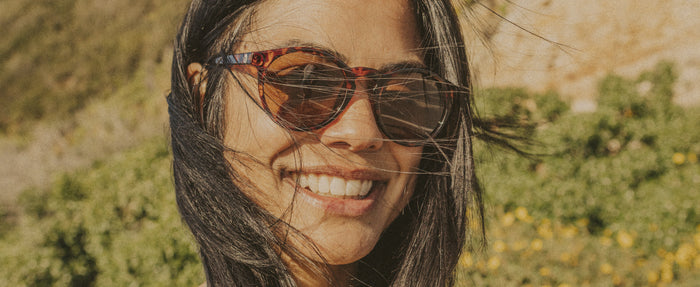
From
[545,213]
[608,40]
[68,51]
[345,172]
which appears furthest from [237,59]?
[68,51]

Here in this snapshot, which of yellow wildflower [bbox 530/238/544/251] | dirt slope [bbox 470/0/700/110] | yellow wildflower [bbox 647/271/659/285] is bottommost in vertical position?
yellow wildflower [bbox 647/271/659/285]

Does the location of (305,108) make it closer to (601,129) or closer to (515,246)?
(515,246)

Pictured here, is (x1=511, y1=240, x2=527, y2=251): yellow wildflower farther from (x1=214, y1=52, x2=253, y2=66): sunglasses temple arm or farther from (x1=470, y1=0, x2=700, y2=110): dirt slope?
(x1=470, y1=0, x2=700, y2=110): dirt slope

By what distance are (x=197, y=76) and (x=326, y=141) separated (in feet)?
1.55

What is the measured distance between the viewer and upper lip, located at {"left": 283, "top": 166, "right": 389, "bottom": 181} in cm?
111

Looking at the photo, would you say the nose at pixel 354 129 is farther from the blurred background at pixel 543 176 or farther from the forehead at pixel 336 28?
the blurred background at pixel 543 176

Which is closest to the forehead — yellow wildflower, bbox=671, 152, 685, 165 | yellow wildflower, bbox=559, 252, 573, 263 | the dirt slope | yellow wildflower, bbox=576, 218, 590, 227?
yellow wildflower, bbox=559, 252, 573, 263

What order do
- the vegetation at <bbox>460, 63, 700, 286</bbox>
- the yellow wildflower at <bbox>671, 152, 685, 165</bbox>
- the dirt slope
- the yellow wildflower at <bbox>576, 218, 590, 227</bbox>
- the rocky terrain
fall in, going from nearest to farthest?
the vegetation at <bbox>460, 63, 700, 286</bbox> < the yellow wildflower at <bbox>576, 218, 590, 227</bbox> < the yellow wildflower at <bbox>671, 152, 685, 165</bbox> < the rocky terrain < the dirt slope

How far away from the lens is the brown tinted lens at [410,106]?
1142 millimetres

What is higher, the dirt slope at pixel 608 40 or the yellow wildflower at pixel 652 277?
the dirt slope at pixel 608 40

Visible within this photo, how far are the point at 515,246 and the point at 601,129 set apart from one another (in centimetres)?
309

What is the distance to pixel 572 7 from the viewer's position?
6848mm

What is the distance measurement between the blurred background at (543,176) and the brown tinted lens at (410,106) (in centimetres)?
28

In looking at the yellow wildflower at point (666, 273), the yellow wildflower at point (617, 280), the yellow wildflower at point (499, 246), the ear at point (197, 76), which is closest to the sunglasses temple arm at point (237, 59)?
the ear at point (197, 76)
